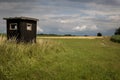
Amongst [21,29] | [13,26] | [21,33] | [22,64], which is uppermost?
[13,26]

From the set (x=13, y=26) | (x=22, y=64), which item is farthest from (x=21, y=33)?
(x=22, y=64)

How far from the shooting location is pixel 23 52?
1407 centimetres

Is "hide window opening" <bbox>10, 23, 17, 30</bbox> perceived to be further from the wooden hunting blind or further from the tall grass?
the tall grass

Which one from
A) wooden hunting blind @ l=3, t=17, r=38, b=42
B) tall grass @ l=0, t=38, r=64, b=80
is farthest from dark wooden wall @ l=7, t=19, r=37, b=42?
tall grass @ l=0, t=38, r=64, b=80

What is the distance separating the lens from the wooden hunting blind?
2417cm

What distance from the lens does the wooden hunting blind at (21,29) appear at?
24172 millimetres

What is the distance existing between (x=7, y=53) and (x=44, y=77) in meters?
2.67

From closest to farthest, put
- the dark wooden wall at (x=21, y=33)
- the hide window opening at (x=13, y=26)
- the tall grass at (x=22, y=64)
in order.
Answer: the tall grass at (x=22, y=64), the dark wooden wall at (x=21, y=33), the hide window opening at (x=13, y=26)

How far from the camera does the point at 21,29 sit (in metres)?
24.2

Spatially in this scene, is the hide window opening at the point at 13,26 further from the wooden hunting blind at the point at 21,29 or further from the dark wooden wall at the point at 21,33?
the dark wooden wall at the point at 21,33

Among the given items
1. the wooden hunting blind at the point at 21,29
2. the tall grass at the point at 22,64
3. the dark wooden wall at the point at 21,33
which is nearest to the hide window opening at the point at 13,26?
the wooden hunting blind at the point at 21,29

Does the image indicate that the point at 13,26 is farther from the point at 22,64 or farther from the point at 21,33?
the point at 22,64

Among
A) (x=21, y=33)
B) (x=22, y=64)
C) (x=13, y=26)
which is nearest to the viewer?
(x=22, y=64)

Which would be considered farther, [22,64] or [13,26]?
[13,26]
